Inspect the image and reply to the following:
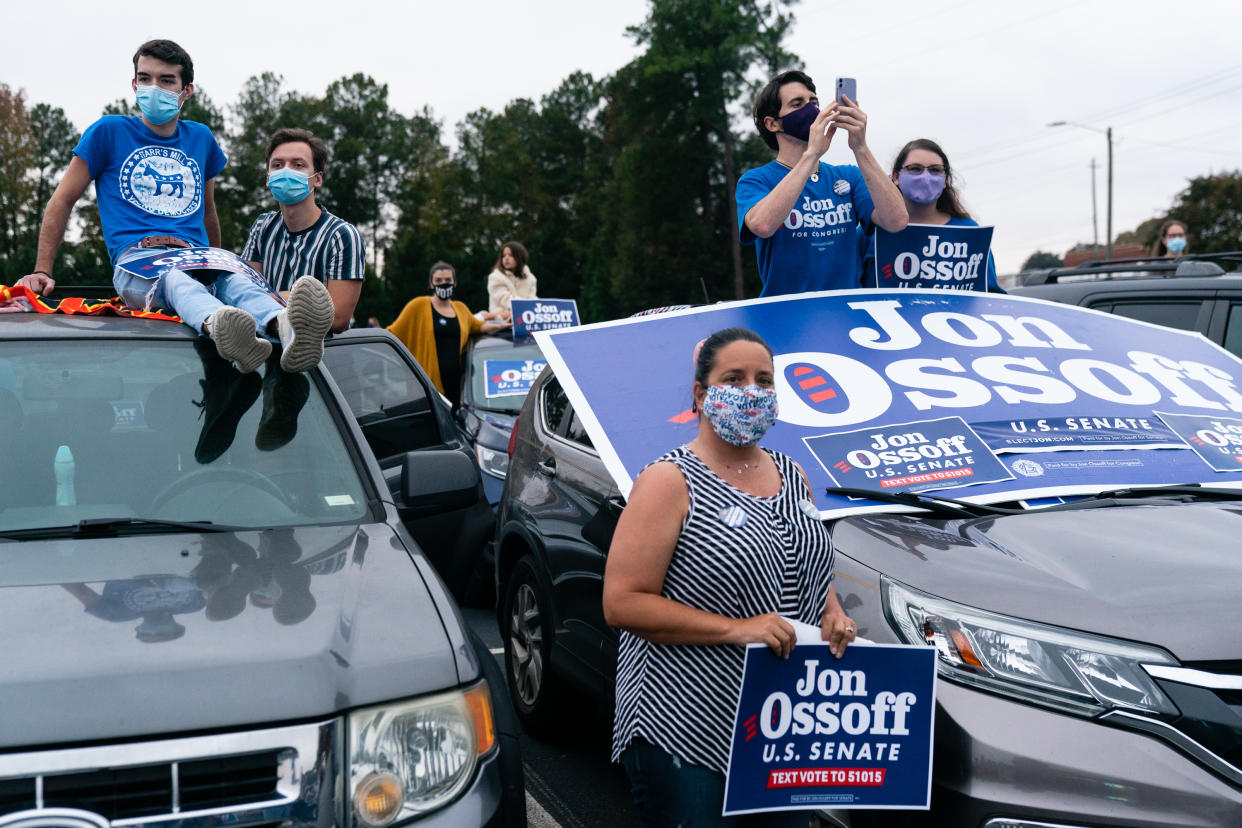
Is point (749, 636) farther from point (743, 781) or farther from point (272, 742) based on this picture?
point (272, 742)

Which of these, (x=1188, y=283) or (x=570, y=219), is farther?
(x=570, y=219)

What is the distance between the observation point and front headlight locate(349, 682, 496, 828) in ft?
7.30

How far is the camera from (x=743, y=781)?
2.39 metres

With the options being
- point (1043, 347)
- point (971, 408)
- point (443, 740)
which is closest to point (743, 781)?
point (443, 740)

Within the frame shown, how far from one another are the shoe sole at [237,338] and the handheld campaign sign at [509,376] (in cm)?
554

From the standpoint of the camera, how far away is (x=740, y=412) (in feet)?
8.34

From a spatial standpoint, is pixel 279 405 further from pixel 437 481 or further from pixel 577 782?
pixel 577 782

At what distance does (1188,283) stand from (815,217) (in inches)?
107

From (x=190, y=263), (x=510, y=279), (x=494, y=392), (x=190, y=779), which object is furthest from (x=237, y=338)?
(x=510, y=279)

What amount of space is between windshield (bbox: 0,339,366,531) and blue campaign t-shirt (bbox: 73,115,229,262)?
1480mm

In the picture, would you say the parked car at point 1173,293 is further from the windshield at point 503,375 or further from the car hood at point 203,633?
the car hood at point 203,633

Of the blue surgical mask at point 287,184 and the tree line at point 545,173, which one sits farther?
the tree line at point 545,173

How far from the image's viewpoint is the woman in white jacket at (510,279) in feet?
36.3

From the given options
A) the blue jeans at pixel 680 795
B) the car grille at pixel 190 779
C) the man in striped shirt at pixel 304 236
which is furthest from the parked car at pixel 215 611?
the man in striped shirt at pixel 304 236
